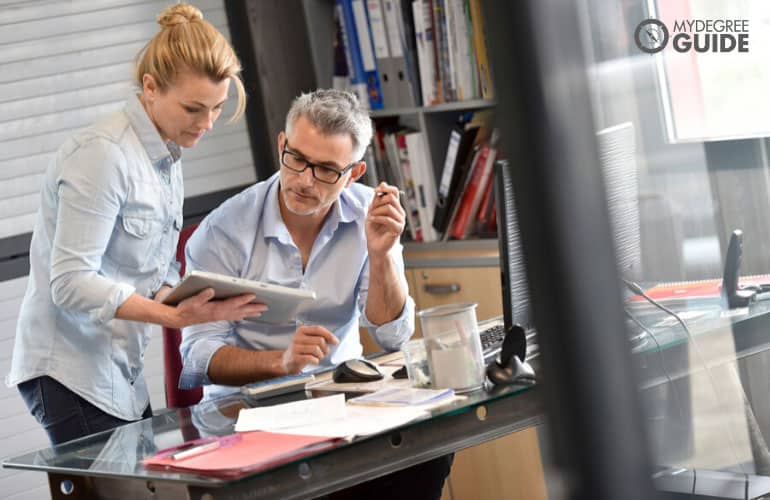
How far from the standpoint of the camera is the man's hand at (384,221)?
209 cm

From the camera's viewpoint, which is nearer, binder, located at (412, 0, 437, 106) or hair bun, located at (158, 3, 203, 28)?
hair bun, located at (158, 3, 203, 28)

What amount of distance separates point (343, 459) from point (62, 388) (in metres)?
0.86

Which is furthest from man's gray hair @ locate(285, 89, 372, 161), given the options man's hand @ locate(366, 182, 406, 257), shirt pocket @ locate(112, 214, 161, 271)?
shirt pocket @ locate(112, 214, 161, 271)

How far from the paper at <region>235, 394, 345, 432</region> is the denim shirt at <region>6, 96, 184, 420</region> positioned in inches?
17.2

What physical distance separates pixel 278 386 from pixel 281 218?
0.46 meters

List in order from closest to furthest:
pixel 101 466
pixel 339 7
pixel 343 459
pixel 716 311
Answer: pixel 716 311 < pixel 343 459 < pixel 101 466 < pixel 339 7

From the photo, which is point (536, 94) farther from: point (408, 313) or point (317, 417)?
point (408, 313)

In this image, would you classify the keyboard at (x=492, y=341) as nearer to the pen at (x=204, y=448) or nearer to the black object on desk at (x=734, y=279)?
the pen at (x=204, y=448)

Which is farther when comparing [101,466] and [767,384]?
[101,466]

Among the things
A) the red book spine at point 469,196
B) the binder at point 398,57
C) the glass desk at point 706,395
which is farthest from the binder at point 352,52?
the glass desk at point 706,395

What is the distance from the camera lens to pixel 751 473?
112 centimetres

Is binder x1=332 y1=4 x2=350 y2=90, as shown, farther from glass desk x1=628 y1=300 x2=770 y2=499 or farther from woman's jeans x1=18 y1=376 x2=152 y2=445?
glass desk x1=628 y1=300 x2=770 y2=499

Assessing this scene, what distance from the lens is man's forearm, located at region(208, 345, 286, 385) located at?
6.72 ft

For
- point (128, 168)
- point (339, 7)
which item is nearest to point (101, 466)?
point (128, 168)
